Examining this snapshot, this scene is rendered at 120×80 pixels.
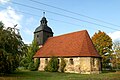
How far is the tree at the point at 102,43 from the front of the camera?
50.3 meters

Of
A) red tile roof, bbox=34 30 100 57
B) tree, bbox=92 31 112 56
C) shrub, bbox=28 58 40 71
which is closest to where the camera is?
red tile roof, bbox=34 30 100 57

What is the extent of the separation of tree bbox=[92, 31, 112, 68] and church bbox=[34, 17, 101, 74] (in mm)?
13546

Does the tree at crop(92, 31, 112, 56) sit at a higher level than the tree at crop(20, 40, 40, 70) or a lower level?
higher

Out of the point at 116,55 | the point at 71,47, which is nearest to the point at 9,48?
the point at 71,47

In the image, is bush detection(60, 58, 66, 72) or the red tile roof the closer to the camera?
the red tile roof

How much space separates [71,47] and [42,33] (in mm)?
12858

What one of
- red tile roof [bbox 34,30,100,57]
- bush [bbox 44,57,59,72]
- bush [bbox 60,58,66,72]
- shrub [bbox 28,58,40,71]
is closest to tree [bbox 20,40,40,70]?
shrub [bbox 28,58,40,71]

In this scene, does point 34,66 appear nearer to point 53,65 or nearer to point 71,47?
point 53,65

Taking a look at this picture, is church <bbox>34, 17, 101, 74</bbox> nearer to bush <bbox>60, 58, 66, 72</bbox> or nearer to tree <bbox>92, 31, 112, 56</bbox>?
bush <bbox>60, 58, 66, 72</bbox>

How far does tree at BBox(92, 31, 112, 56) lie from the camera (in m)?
50.3

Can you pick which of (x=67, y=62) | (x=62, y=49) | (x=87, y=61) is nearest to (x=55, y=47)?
(x=62, y=49)

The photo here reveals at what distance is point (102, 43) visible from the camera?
5069 cm

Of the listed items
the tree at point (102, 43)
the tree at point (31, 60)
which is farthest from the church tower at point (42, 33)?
the tree at point (102, 43)

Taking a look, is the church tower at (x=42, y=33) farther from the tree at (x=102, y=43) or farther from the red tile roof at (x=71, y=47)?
the tree at (x=102, y=43)
